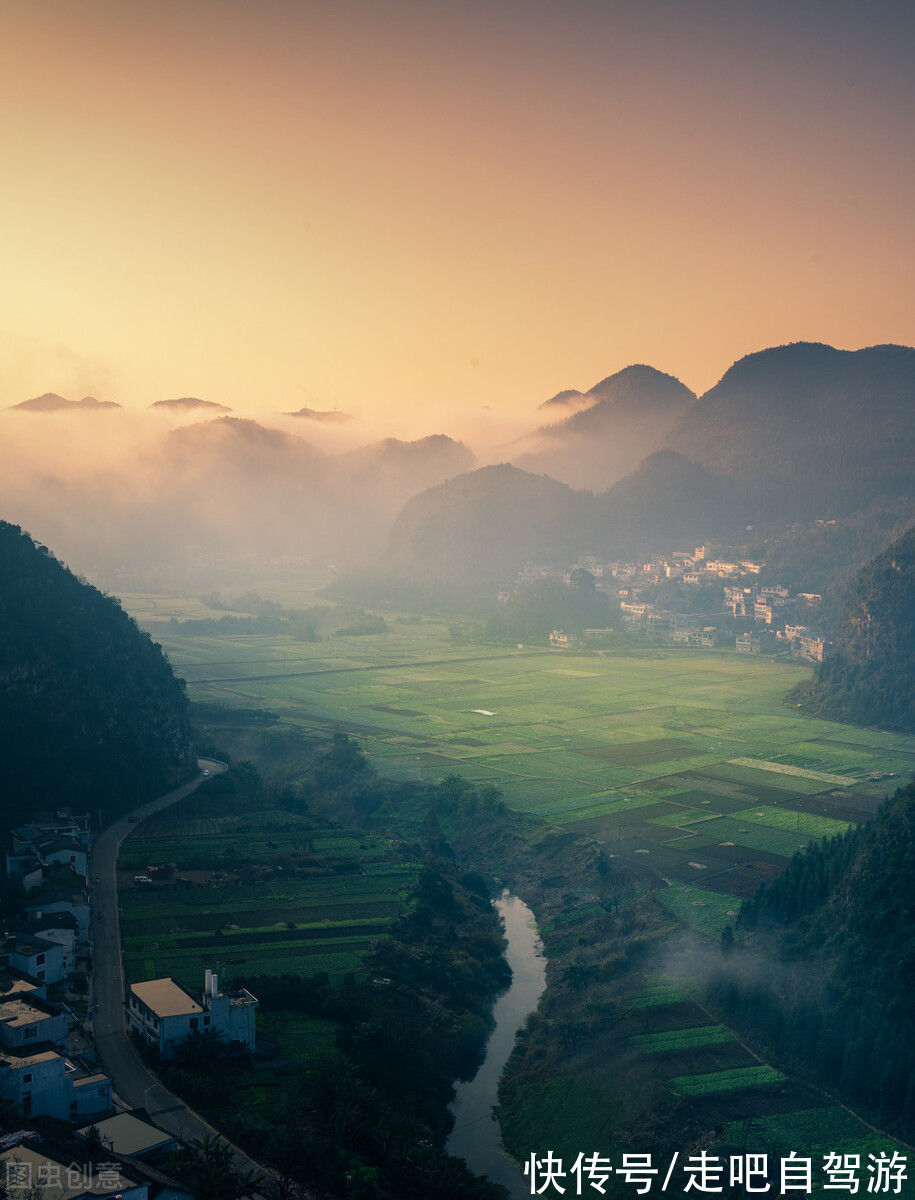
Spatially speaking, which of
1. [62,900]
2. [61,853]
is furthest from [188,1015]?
[61,853]

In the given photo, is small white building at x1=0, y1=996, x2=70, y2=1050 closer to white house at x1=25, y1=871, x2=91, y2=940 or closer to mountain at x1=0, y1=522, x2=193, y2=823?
white house at x1=25, y1=871, x2=91, y2=940

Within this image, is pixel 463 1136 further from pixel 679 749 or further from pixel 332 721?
pixel 332 721

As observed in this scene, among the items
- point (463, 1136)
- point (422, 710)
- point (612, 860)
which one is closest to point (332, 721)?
point (422, 710)

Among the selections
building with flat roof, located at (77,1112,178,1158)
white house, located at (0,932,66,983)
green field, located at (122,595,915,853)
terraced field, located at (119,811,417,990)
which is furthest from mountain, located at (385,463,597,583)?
building with flat roof, located at (77,1112,178,1158)

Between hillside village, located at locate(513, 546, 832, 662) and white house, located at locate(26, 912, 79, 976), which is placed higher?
hillside village, located at locate(513, 546, 832, 662)

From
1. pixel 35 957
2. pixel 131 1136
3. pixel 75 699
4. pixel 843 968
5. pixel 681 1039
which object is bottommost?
pixel 681 1039

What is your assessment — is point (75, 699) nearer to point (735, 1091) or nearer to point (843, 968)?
point (735, 1091)
